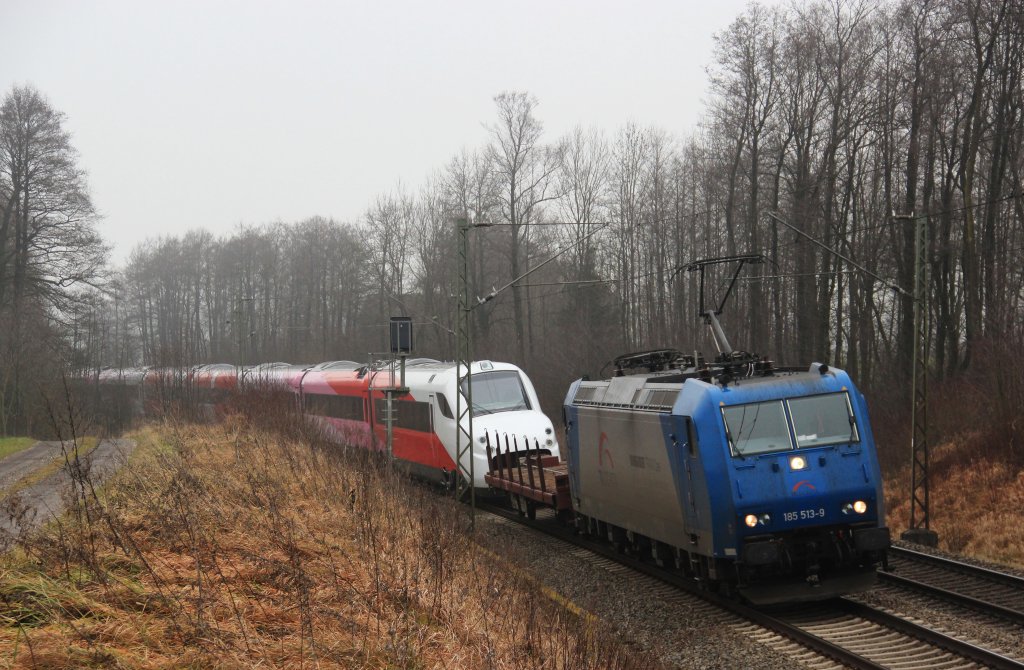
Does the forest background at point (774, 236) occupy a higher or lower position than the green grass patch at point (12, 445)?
higher

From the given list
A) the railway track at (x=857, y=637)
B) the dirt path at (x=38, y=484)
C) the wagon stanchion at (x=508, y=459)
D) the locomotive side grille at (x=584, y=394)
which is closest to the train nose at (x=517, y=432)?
the wagon stanchion at (x=508, y=459)

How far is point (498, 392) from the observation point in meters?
23.6

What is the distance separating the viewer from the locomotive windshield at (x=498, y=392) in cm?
2330

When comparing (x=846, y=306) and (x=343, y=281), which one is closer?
(x=846, y=306)

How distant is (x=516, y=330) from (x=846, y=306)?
20.2 m

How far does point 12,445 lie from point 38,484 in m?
15.4

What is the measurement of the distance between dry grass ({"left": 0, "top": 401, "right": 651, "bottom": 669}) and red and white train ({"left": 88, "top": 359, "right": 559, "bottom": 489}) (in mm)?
6408

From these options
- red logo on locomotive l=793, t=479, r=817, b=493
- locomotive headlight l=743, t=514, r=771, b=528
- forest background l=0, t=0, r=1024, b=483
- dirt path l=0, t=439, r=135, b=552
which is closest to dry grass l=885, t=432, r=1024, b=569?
forest background l=0, t=0, r=1024, b=483

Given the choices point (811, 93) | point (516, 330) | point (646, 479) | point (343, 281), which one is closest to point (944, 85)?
point (811, 93)

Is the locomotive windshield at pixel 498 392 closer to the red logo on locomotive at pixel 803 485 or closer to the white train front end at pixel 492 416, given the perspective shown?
the white train front end at pixel 492 416

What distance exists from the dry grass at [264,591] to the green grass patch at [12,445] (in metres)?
20.9

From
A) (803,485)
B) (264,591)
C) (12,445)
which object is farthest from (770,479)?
(12,445)

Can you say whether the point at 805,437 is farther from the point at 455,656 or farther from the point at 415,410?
the point at 415,410

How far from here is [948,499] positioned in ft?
77.7
